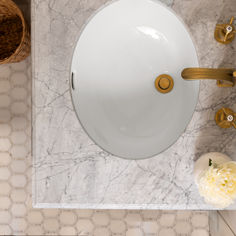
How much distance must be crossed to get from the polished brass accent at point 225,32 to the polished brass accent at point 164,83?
0.56 feet

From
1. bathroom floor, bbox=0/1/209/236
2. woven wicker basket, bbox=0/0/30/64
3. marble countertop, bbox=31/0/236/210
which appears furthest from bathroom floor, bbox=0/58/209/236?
marble countertop, bbox=31/0/236/210

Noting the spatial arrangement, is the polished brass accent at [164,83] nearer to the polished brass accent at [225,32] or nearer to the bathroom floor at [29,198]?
the polished brass accent at [225,32]

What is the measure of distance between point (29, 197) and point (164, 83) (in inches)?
36.4

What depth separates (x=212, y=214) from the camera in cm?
119

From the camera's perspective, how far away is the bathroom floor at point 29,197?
49.6 inches

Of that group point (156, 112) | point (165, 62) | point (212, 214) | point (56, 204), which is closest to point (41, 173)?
point (56, 204)

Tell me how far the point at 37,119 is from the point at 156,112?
353mm

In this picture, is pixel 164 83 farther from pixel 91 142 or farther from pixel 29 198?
pixel 29 198

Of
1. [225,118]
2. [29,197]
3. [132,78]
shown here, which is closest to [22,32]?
[132,78]

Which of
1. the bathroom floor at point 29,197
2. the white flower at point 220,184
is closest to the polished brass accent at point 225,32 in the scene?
the white flower at point 220,184

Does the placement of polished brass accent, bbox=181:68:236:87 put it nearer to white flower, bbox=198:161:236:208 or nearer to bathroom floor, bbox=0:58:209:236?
white flower, bbox=198:161:236:208

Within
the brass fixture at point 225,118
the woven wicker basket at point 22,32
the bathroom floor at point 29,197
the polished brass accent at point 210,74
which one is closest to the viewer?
the polished brass accent at point 210,74

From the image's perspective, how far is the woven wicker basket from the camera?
1.01 meters

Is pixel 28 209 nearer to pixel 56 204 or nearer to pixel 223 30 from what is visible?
pixel 56 204
